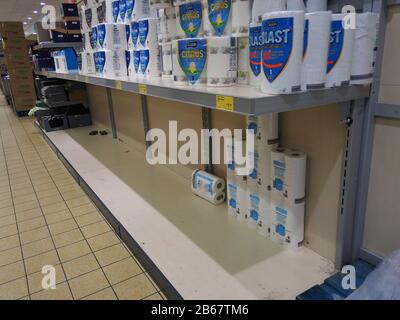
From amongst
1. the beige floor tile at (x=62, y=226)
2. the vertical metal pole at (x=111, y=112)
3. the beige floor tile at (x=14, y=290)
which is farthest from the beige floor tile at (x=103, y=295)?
the vertical metal pole at (x=111, y=112)

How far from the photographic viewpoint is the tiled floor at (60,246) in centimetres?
166

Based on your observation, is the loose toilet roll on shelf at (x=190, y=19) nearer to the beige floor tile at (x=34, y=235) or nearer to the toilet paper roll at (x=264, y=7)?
the toilet paper roll at (x=264, y=7)

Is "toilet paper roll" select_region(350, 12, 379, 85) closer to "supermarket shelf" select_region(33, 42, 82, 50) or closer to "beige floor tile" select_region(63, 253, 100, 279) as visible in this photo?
"beige floor tile" select_region(63, 253, 100, 279)

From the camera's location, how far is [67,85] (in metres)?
5.00

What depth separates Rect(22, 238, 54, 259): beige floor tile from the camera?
6.61ft

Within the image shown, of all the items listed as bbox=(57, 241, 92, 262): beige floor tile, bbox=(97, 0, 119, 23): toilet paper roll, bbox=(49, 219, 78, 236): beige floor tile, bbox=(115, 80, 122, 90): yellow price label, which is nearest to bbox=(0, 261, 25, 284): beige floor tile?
bbox=(57, 241, 92, 262): beige floor tile

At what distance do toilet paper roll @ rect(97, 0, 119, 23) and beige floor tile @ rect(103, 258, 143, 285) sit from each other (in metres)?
1.55

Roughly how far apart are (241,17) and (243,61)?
160 mm

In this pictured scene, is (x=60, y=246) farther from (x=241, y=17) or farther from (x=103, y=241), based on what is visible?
(x=241, y=17)

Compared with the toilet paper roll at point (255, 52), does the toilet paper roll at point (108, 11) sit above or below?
above

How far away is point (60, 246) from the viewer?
2.06 m

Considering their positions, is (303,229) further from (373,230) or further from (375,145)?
(375,145)
